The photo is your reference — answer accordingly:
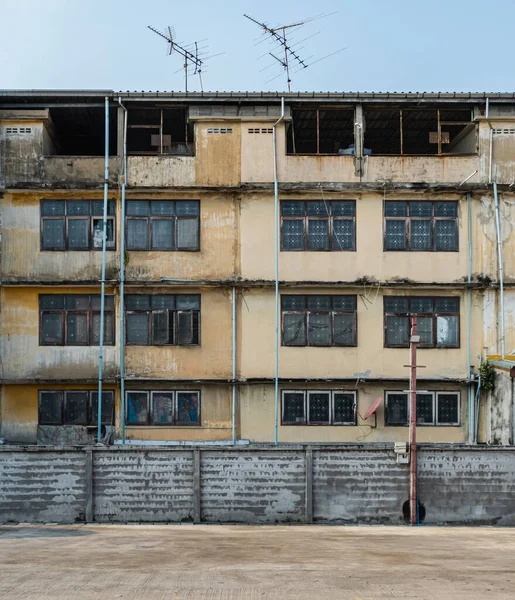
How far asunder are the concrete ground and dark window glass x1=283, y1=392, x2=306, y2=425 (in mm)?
6166

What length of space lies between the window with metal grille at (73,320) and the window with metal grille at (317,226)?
528 centimetres

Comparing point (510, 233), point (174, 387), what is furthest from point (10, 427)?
point (510, 233)

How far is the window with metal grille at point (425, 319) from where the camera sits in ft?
74.8

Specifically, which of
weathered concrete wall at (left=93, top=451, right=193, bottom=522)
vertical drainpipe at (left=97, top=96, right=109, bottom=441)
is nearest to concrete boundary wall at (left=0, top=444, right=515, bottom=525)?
weathered concrete wall at (left=93, top=451, right=193, bottom=522)

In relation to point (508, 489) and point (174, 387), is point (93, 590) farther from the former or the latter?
point (174, 387)

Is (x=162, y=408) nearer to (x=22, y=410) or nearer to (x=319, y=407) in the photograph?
(x=22, y=410)

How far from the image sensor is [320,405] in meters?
22.8

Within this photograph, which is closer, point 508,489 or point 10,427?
point 508,489

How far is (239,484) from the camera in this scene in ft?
57.0

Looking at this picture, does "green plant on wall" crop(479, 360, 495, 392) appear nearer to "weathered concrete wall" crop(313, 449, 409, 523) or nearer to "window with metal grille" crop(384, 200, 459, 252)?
"window with metal grille" crop(384, 200, 459, 252)

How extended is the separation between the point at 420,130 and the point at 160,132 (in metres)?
8.20

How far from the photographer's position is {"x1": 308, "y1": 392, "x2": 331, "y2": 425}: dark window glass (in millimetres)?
22719

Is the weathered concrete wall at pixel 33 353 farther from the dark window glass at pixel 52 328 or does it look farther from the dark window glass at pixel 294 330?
the dark window glass at pixel 294 330

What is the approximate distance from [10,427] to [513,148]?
1596 centimetres
